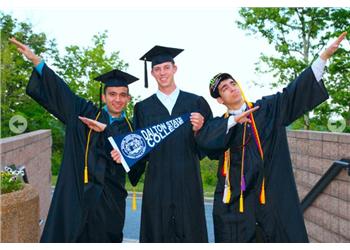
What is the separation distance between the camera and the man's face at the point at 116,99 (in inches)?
189

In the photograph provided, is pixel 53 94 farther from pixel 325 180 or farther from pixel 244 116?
pixel 325 180

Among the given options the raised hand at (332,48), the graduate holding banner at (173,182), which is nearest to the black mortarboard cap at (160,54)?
the graduate holding banner at (173,182)

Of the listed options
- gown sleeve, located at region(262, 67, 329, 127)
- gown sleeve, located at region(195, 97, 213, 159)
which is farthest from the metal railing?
gown sleeve, located at region(195, 97, 213, 159)

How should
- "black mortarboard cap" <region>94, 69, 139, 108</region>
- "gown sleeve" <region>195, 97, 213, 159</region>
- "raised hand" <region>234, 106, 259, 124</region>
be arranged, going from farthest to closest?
"black mortarboard cap" <region>94, 69, 139, 108</region> → "gown sleeve" <region>195, 97, 213, 159</region> → "raised hand" <region>234, 106, 259, 124</region>

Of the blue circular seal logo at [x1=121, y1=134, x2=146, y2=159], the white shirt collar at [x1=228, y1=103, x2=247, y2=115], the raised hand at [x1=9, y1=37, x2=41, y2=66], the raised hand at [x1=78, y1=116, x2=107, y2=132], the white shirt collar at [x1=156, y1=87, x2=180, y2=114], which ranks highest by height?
the raised hand at [x1=9, y1=37, x2=41, y2=66]

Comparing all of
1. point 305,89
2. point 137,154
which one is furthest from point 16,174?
point 305,89

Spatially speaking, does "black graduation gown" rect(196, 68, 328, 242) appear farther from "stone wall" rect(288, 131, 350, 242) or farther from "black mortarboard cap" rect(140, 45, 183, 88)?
"stone wall" rect(288, 131, 350, 242)

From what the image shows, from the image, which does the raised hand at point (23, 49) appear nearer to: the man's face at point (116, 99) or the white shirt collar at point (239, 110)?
the man's face at point (116, 99)

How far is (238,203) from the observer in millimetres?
4102

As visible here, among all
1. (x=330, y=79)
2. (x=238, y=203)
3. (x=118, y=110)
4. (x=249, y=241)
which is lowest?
(x=249, y=241)

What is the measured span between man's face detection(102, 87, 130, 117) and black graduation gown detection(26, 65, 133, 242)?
13cm

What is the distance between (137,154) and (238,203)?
1099mm

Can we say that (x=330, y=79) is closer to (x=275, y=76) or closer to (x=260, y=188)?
(x=275, y=76)

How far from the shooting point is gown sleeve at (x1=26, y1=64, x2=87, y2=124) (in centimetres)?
464
